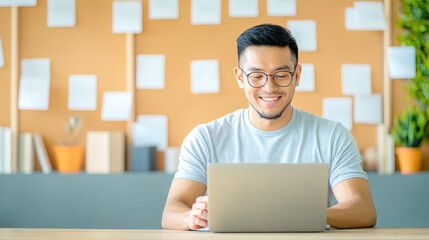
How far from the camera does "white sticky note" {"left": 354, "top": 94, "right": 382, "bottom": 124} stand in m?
2.68

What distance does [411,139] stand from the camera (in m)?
2.54

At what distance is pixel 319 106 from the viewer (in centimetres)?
270

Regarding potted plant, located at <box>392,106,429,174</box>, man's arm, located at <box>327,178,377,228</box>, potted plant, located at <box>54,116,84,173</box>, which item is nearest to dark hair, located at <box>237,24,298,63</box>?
man's arm, located at <box>327,178,377,228</box>

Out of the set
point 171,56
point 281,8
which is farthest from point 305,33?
point 171,56

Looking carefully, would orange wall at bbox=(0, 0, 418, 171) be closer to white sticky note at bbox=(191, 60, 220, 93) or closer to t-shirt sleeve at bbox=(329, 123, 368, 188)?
white sticky note at bbox=(191, 60, 220, 93)

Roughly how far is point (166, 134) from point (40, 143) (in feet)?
2.20

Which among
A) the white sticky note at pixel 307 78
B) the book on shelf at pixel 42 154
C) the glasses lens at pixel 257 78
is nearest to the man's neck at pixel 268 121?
the glasses lens at pixel 257 78

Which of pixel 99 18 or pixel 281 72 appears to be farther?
pixel 99 18

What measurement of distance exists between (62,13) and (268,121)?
1.57m

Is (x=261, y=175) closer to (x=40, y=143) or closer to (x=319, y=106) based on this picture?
(x=319, y=106)

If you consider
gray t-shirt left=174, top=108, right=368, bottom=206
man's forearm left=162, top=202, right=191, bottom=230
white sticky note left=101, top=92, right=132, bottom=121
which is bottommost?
man's forearm left=162, top=202, right=191, bottom=230

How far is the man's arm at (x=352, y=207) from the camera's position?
1.37m

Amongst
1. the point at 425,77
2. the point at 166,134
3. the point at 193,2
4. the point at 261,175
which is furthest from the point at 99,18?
the point at 261,175

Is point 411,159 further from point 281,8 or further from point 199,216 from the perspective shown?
point 199,216
